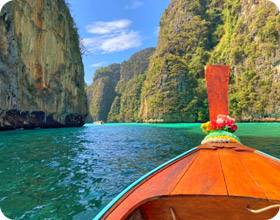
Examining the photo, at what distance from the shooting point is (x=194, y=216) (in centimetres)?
196

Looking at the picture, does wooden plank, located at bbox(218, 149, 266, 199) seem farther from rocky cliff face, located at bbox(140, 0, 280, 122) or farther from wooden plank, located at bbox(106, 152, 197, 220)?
rocky cliff face, located at bbox(140, 0, 280, 122)

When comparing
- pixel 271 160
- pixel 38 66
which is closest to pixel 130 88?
pixel 38 66

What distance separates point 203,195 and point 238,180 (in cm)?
55

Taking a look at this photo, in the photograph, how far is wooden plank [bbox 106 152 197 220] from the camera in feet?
5.44

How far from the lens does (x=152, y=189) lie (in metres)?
1.97

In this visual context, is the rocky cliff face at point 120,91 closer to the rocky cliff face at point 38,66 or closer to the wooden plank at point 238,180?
the rocky cliff face at point 38,66

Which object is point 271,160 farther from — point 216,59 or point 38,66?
point 216,59

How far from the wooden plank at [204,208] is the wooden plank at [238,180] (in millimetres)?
126

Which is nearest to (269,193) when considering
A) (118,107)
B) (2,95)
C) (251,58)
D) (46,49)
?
(2,95)

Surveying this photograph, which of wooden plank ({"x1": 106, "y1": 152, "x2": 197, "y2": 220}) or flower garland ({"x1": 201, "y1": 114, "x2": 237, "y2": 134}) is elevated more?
flower garland ({"x1": 201, "y1": 114, "x2": 237, "y2": 134})

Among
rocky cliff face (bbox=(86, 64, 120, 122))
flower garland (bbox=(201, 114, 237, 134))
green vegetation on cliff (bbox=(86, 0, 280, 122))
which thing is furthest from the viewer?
rocky cliff face (bbox=(86, 64, 120, 122))

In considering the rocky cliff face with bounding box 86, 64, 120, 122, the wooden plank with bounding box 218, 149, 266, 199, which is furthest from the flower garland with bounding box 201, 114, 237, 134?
the rocky cliff face with bounding box 86, 64, 120, 122

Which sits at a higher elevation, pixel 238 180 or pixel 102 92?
pixel 102 92

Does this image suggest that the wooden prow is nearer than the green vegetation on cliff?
Yes
